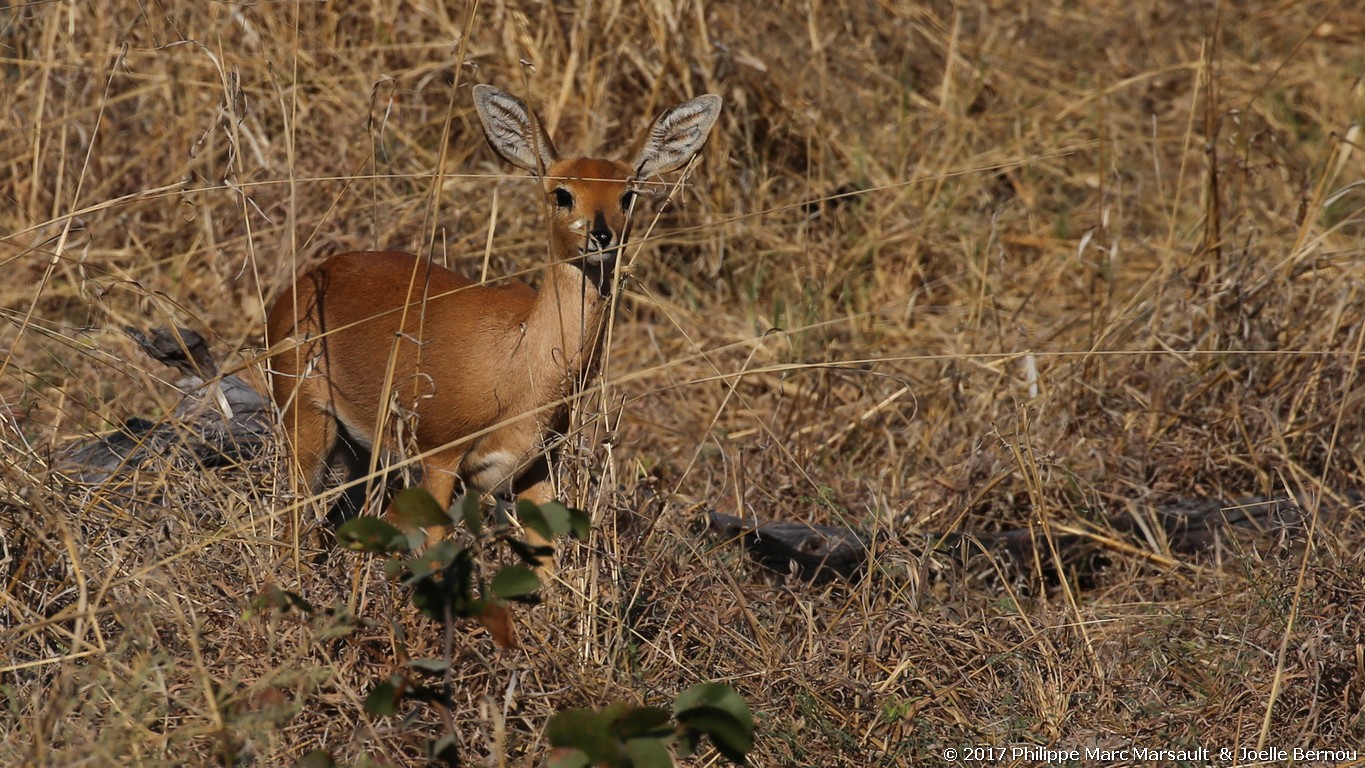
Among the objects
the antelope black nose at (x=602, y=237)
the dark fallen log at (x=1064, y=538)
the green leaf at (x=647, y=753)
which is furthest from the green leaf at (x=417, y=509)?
the dark fallen log at (x=1064, y=538)

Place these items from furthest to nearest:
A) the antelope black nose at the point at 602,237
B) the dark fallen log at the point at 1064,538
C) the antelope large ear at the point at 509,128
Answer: the dark fallen log at the point at 1064,538 → the antelope large ear at the point at 509,128 → the antelope black nose at the point at 602,237

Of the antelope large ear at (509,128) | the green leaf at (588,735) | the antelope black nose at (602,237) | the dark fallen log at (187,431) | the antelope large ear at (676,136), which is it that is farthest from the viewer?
the antelope large ear at (676,136)

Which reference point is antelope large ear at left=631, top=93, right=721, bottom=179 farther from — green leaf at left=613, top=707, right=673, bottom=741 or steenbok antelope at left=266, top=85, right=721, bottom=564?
green leaf at left=613, top=707, right=673, bottom=741

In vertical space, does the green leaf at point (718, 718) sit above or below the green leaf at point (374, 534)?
below

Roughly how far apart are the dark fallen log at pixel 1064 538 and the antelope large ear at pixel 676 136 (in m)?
1.03

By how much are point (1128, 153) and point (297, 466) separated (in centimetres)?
470

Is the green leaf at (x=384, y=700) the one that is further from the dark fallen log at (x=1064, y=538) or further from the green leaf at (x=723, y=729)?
the dark fallen log at (x=1064, y=538)

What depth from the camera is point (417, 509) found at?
2467 mm

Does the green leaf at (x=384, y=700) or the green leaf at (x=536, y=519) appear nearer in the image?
the green leaf at (x=536, y=519)

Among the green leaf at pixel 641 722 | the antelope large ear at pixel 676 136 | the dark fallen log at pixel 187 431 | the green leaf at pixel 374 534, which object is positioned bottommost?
the dark fallen log at pixel 187 431

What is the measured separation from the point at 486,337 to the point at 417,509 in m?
1.68

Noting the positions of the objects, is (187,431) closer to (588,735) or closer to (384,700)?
(384,700)

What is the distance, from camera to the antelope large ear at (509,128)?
3859 mm

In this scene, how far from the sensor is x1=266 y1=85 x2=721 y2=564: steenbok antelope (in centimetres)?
392
